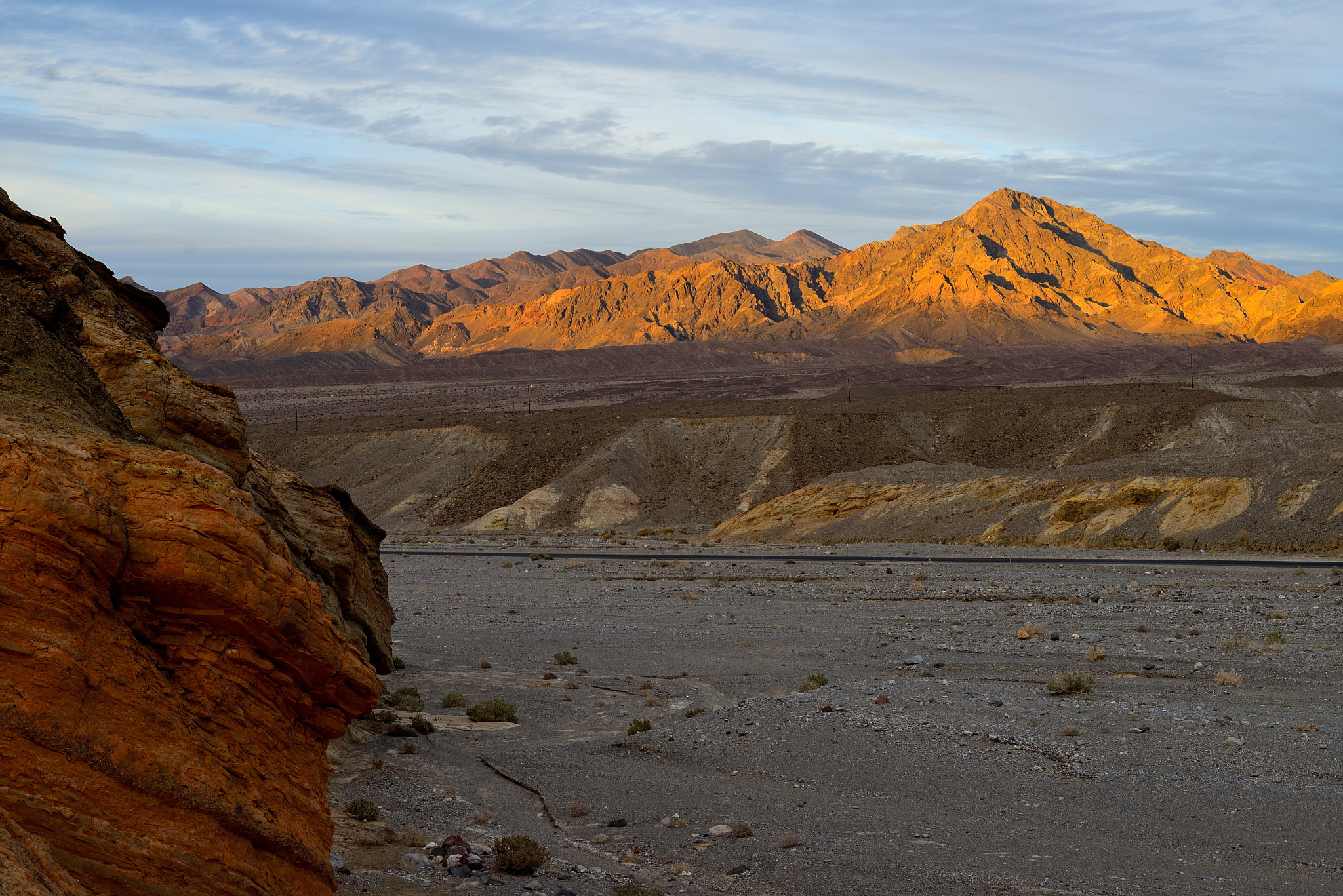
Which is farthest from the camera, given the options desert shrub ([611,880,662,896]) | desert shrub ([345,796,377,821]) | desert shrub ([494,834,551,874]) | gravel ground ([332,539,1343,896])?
desert shrub ([345,796,377,821])

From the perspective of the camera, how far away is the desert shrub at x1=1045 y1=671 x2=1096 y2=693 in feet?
51.2

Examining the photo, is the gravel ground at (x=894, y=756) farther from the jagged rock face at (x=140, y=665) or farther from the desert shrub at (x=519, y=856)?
the jagged rock face at (x=140, y=665)

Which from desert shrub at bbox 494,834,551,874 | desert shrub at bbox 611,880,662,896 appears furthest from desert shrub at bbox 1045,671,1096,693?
desert shrub at bbox 494,834,551,874

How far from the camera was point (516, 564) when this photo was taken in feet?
131

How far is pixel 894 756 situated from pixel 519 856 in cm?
543

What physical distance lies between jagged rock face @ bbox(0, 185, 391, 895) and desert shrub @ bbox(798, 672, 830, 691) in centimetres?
938

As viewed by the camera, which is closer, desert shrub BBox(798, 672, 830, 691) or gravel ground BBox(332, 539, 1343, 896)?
gravel ground BBox(332, 539, 1343, 896)

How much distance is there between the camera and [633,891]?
28.8ft

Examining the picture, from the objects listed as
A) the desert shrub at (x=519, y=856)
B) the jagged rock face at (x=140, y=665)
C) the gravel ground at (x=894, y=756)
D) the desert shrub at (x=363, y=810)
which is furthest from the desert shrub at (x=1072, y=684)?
the jagged rock face at (x=140, y=665)

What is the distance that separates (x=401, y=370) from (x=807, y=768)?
597 feet

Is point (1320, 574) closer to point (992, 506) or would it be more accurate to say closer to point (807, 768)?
point (992, 506)

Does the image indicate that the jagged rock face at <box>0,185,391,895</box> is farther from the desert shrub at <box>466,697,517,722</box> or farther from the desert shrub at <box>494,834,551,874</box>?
the desert shrub at <box>466,697,517,722</box>

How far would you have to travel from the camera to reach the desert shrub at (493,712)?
15.7m

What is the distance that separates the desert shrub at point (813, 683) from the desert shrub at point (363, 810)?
784 cm
